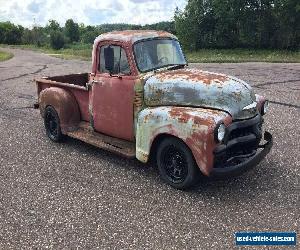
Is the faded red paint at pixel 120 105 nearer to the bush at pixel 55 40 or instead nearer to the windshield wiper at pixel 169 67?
the windshield wiper at pixel 169 67

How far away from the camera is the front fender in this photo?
4426 millimetres

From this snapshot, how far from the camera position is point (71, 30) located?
75250mm

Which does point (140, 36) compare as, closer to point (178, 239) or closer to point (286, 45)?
point (178, 239)

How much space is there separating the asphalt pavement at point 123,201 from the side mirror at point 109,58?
5.38 ft

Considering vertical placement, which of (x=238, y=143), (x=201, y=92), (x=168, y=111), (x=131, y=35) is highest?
(x=131, y=35)

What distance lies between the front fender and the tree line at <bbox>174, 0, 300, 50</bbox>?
27269mm

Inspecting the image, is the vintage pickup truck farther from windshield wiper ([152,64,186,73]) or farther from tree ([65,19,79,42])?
tree ([65,19,79,42])

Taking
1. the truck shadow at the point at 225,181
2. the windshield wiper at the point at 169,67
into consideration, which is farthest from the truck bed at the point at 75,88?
the windshield wiper at the point at 169,67

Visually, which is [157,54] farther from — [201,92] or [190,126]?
[190,126]

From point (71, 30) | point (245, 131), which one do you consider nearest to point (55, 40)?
point (71, 30)

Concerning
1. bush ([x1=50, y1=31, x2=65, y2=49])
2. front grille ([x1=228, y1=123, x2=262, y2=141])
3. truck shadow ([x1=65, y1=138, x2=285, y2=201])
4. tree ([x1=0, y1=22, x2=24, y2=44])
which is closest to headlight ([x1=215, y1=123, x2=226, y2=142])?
front grille ([x1=228, y1=123, x2=262, y2=141])

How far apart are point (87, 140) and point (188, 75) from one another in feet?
7.16

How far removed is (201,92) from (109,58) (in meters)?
1.76

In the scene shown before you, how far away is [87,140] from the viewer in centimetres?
623
